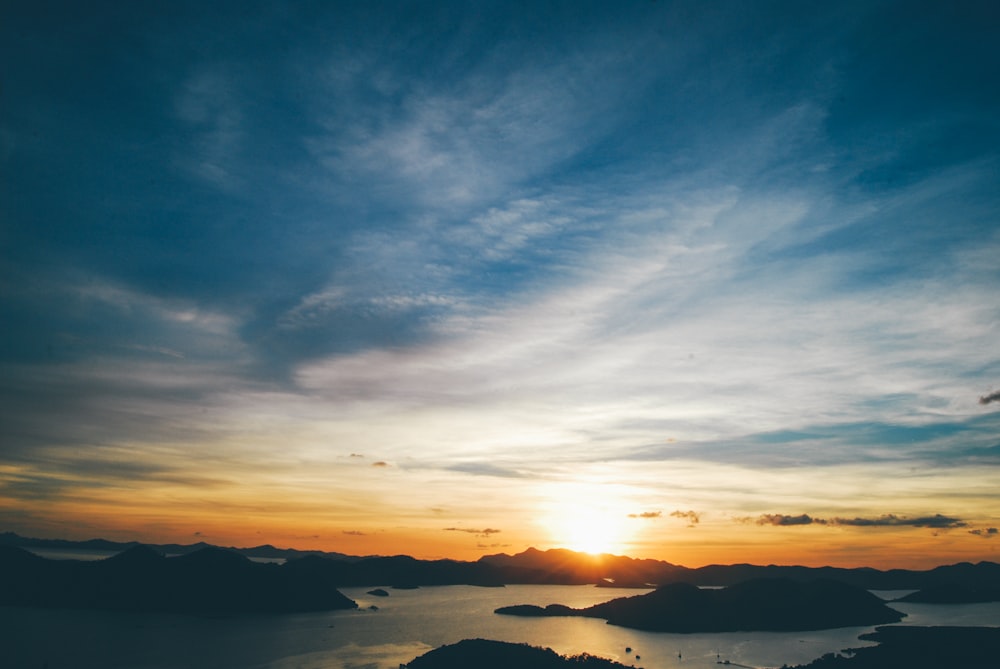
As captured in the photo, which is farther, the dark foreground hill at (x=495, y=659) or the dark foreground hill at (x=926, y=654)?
the dark foreground hill at (x=926, y=654)

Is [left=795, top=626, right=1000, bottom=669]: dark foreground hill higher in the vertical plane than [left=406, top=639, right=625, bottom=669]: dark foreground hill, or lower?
lower

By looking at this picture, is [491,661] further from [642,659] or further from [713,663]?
[713,663]

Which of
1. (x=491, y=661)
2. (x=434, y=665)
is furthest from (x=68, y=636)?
(x=491, y=661)

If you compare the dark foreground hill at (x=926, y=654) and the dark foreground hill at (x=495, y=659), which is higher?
the dark foreground hill at (x=495, y=659)

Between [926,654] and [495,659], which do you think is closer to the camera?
[495,659]

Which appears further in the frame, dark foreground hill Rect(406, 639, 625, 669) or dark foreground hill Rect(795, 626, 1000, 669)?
dark foreground hill Rect(795, 626, 1000, 669)
